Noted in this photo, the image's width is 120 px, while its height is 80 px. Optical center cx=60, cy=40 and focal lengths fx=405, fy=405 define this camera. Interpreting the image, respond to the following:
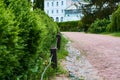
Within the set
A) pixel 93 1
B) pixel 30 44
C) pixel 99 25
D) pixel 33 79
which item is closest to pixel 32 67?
pixel 33 79

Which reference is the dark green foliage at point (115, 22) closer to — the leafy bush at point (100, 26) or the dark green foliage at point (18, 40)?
the leafy bush at point (100, 26)

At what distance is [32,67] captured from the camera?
784 cm

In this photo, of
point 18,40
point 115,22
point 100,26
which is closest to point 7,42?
point 18,40

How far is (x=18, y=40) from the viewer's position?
5.97m

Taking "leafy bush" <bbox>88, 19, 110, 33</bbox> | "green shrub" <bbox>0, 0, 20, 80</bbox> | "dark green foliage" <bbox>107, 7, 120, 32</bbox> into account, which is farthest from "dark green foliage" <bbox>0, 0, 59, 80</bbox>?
"leafy bush" <bbox>88, 19, 110, 33</bbox>

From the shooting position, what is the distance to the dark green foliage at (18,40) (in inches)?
211

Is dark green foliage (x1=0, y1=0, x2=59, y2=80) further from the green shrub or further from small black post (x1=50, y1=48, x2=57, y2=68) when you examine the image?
small black post (x1=50, y1=48, x2=57, y2=68)

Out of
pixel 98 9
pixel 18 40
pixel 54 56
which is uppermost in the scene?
pixel 18 40

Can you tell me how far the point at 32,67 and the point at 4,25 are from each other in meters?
2.73

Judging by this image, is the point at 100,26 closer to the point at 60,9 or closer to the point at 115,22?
the point at 115,22

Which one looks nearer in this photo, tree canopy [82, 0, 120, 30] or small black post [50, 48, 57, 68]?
small black post [50, 48, 57, 68]

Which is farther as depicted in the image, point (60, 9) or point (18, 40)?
point (60, 9)

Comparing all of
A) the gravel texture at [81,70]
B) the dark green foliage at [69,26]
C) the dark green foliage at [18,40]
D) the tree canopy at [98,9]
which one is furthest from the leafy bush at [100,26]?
the dark green foliage at [18,40]

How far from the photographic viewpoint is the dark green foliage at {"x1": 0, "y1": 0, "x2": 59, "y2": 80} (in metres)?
5.35
